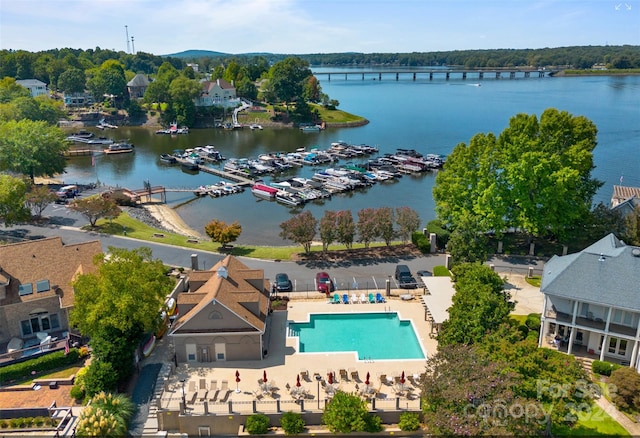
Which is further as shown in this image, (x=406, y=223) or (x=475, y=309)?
(x=406, y=223)

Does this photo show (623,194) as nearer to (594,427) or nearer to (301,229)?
(301,229)

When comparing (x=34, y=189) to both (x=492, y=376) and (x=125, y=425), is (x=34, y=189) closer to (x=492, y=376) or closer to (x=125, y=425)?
(x=125, y=425)

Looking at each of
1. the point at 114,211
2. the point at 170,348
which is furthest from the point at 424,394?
the point at 114,211

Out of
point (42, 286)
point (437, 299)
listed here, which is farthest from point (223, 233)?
point (437, 299)

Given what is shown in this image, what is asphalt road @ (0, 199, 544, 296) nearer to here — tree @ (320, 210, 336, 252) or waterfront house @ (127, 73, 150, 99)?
tree @ (320, 210, 336, 252)

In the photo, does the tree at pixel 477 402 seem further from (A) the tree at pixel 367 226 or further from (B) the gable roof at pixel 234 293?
(A) the tree at pixel 367 226


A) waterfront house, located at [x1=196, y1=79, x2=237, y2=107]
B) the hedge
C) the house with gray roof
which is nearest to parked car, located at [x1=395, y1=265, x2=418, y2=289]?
the house with gray roof
